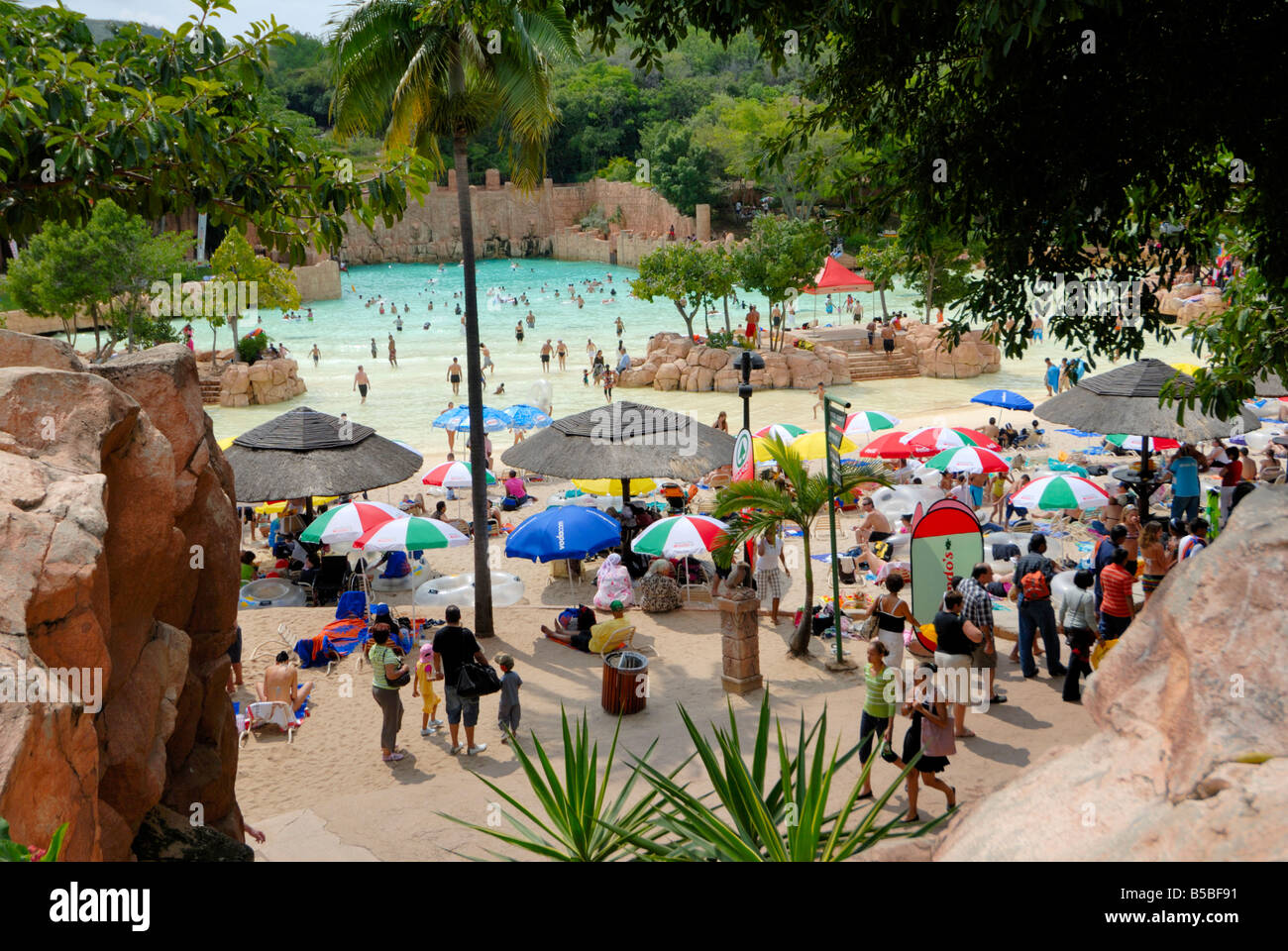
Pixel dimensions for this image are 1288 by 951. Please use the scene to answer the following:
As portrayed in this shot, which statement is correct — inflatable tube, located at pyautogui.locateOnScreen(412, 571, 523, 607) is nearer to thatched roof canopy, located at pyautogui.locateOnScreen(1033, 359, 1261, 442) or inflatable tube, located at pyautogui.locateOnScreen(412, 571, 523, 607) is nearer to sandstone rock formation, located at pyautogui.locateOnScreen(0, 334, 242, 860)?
sandstone rock formation, located at pyautogui.locateOnScreen(0, 334, 242, 860)

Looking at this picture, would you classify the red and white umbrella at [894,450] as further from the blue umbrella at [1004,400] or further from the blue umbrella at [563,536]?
the blue umbrella at [563,536]

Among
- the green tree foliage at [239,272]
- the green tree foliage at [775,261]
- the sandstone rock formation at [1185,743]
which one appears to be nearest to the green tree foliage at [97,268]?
the green tree foliage at [239,272]

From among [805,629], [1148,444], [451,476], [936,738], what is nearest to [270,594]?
[451,476]

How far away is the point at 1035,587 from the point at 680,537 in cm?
440

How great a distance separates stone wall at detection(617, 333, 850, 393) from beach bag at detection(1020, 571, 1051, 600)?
2409 centimetres

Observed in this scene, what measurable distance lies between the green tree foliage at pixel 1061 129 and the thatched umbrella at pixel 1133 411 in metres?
5.92

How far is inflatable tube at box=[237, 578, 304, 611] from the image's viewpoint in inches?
581

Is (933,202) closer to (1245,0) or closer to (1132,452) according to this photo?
(1245,0)

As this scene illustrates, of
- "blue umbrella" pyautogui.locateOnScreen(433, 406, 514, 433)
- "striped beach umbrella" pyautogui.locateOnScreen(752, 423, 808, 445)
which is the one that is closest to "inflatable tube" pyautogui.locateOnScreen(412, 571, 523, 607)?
"striped beach umbrella" pyautogui.locateOnScreen(752, 423, 808, 445)

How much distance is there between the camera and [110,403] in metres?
6.41

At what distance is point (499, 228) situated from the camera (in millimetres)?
93000

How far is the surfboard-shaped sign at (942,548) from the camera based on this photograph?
11.4 meters

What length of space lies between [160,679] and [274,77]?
10718 cm
